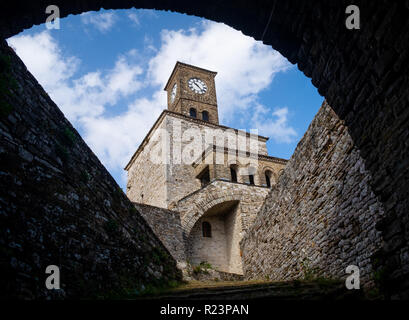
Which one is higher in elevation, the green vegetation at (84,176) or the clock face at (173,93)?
the clock face at (173,93)

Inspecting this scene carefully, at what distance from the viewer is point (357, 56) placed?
402 centimetres

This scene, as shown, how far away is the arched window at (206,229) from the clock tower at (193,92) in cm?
1376

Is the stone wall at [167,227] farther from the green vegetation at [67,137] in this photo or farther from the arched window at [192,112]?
the arched window at [192,112]

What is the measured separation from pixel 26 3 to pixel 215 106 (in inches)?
1112

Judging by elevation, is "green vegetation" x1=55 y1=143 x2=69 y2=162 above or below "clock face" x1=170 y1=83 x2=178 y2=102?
below

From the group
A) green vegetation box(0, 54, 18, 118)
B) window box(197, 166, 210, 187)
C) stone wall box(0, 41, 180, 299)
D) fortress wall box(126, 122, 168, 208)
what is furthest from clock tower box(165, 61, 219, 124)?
green vegetation box(0, 54, 18, 118)

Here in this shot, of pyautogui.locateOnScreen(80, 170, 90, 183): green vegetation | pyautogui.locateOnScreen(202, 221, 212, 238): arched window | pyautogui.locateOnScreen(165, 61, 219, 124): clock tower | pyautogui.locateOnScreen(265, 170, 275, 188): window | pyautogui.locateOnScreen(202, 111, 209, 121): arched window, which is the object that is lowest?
pyautogui.locateOnScreen(202, 221, 212, 238): arched window

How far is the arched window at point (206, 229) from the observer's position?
18438 millimetres

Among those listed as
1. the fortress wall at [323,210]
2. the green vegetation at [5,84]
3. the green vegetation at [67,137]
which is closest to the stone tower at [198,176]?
the fortress wall at [323,210]

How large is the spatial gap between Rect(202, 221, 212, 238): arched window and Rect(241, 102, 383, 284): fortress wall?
25.6ft

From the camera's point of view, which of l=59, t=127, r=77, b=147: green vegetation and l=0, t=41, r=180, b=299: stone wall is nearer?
l=0, t=41, r=180, b=299: stone wall

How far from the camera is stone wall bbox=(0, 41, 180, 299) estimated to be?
383 cm

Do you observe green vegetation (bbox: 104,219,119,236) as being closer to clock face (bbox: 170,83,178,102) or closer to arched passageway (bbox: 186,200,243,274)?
arched passageway (bbox: 186,200,243,274)

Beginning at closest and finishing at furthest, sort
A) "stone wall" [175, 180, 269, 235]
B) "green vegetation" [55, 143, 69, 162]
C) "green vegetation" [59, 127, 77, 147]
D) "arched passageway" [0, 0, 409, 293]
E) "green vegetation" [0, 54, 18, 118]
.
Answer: "arched passageway" [0, 0, 409, 293] → "green vegetation" [0, 54, 18, 118] → "green vegetation" [55, 143, 69, 162] → "green vegetation" [59, 127, 77, 147] → "stone wall" [175, 180, 269, 235]
